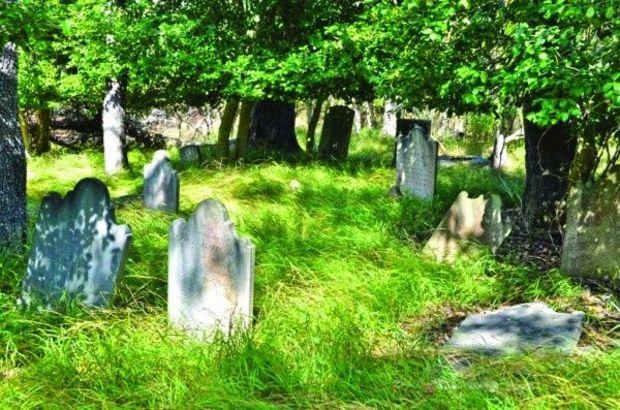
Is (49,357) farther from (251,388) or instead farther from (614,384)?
(614,384)

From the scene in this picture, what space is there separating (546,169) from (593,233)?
5.30 ft

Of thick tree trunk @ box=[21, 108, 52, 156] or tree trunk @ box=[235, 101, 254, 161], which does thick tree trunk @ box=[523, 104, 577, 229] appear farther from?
thick tree trunk @ box=[21, 108, 52, 156]

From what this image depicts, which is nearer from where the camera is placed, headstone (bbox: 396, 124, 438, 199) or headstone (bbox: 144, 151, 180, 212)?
headstone (bbox: 144, 151, 180, 212)

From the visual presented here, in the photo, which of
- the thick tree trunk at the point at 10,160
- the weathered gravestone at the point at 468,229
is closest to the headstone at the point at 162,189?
the thick tree trunk at the point at 10,160

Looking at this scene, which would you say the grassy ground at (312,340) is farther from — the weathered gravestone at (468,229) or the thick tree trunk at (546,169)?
the thick tree trunk at (546,169)

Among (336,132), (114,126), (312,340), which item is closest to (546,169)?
(312,340)

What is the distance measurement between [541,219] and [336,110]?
536cm

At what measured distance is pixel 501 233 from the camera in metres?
6.41

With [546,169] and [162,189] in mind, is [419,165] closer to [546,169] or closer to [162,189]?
[546,169]

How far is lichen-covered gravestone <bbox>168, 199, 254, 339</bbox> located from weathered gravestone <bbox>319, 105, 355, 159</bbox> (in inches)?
299

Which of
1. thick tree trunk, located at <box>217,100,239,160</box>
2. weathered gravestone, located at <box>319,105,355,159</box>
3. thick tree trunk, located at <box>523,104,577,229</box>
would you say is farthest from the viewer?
A: weathered gravestone, located at <box>319,105,355,159</box>

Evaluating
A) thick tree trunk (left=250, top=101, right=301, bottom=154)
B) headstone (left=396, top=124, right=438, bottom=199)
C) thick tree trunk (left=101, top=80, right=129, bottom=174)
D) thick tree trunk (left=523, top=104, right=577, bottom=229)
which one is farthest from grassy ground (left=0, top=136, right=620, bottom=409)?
thick tree trunk (left=250, top=101, right=301, bottom=154)

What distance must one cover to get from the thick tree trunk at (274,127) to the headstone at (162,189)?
4934mm

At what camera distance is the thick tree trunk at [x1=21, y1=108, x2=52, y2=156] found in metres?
15.0
